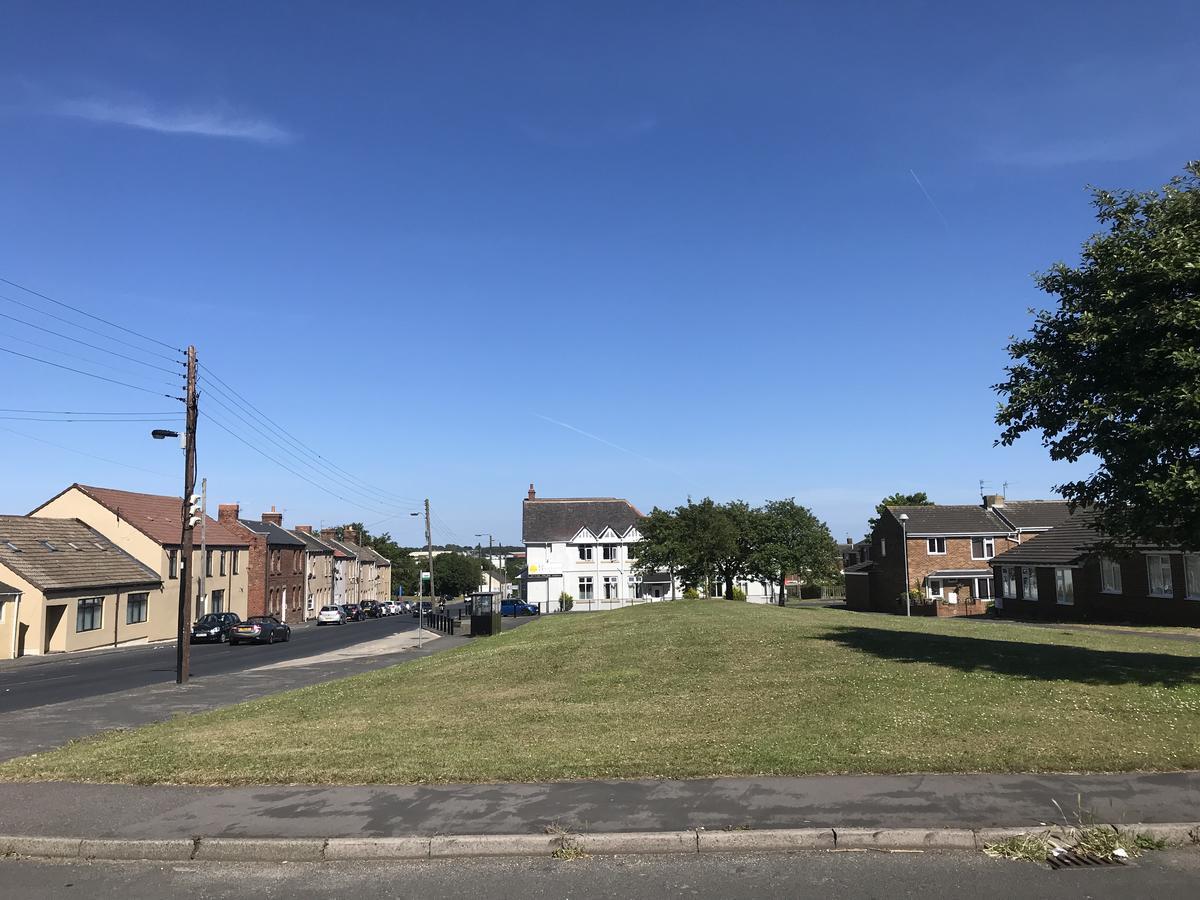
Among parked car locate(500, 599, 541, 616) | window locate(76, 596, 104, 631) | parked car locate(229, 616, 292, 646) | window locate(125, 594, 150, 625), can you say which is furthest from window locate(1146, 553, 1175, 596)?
window locate(125, 594, 150, 625)

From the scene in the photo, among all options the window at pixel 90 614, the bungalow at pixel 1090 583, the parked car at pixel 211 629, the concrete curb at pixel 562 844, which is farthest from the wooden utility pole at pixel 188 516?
the bungalow at pixel 1090 583

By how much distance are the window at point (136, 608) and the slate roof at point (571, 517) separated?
119ft

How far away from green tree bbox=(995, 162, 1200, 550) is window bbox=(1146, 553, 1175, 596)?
25768 millimetres

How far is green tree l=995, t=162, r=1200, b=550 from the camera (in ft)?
39.5

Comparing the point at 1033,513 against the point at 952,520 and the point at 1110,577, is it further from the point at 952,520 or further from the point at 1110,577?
the point at 1110,577

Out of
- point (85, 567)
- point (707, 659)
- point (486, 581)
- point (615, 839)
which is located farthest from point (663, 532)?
point (486, 581)

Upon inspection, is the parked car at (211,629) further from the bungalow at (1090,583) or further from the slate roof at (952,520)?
the slate roof at (952,520)

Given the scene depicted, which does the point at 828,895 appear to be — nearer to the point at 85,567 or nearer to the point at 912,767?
the point at 912,767

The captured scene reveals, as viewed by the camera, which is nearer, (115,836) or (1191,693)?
(115,836)

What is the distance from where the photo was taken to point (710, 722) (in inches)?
452

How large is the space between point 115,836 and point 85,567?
42280 mm

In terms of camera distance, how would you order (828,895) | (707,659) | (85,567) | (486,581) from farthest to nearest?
(486,581) → (85,567) → (707,659) → (828,895)

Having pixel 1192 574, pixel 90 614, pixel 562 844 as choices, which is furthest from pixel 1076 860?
pixel 90 614

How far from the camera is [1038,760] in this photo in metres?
8.86
